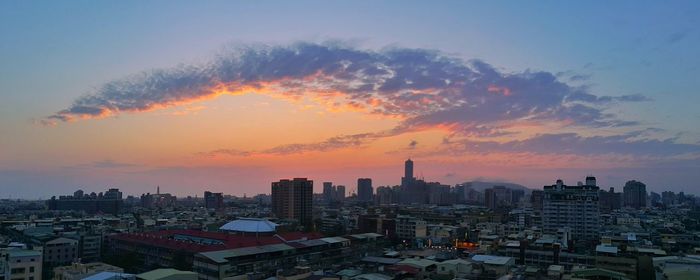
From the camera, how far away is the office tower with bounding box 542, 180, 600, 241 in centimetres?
4009

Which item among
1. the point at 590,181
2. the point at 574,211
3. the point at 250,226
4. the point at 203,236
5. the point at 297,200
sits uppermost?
the point at 590,181

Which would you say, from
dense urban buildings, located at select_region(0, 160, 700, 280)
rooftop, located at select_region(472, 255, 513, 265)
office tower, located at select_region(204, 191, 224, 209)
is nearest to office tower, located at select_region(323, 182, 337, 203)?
office tower, located at select_region(204, 191, 224, 209)

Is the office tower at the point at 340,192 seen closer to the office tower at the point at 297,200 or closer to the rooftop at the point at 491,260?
the office tower at the point at 297,200

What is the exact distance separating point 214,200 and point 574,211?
273 feet

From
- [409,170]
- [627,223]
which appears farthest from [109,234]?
[409,170]

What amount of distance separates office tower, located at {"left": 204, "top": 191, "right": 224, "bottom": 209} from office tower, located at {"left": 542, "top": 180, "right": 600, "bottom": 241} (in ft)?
238

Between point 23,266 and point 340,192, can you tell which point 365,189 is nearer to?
point 340,192

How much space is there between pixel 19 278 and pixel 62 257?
12955mm

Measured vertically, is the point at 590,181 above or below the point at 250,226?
above

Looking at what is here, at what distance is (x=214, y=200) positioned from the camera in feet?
360

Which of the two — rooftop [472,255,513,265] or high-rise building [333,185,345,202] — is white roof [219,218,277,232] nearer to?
rooftop [472,255,513,265]

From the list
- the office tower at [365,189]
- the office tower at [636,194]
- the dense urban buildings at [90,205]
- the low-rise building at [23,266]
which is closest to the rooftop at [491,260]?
the low-rise building at [23,266]

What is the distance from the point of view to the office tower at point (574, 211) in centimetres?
4009

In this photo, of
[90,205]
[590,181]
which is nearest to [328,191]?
[90,205]
